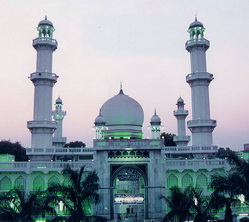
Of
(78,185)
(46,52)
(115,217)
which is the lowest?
(115,217)

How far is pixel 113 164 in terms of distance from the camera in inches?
1476

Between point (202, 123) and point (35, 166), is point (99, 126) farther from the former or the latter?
point (202, 123)

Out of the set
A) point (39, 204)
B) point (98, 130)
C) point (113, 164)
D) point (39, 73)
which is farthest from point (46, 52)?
point (39, 204)

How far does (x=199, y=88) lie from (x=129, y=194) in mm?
16014

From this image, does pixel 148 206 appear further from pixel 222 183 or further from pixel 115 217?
pixel 222 183

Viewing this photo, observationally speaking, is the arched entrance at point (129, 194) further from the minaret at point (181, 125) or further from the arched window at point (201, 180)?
the minaret at point (181, 125)

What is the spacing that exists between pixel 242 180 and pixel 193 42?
2415 centimetres

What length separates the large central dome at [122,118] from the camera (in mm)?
44469

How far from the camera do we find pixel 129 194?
37312 mm

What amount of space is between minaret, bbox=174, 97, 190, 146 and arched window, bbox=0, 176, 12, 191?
98.0ft

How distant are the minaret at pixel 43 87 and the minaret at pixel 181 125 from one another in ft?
79.7

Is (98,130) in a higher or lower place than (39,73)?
lower

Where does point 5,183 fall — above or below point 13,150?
below

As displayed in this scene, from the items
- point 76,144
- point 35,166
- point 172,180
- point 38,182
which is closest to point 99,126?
point 35,166
